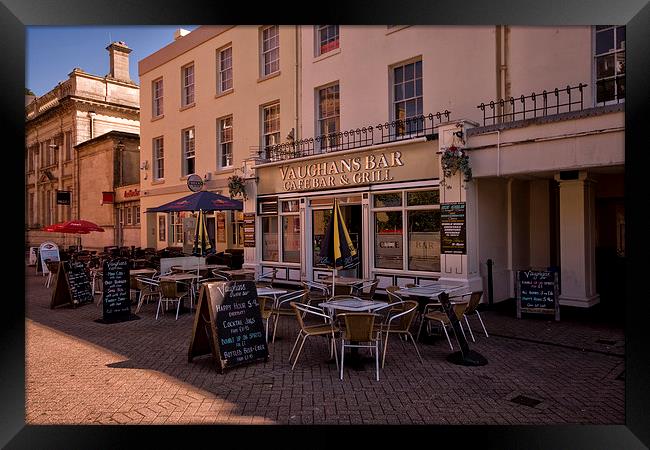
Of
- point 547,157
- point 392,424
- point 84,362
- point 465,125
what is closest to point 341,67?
point 465,125

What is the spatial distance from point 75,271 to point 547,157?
11.2 meters

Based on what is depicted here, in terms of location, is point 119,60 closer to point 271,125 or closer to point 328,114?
point 271,125

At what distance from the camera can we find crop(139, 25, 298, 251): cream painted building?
626 inches

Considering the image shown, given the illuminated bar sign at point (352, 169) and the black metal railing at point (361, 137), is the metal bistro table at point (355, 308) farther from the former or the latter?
the black metal railing at point (361, 137)

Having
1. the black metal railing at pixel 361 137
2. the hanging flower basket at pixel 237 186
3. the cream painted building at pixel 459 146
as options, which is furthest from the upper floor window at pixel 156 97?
the cream painted building at pixel 459 146

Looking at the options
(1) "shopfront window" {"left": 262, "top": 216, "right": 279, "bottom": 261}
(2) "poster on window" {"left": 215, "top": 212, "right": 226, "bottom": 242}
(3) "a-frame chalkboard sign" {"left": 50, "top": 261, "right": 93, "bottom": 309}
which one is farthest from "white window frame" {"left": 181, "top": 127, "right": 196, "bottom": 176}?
(3) "a-frame chalkboard sign" {"left": 50, "top": 261, "right": 93, "bottom": 309}

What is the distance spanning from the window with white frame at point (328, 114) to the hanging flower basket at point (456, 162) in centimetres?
461

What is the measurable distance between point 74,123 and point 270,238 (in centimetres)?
2107

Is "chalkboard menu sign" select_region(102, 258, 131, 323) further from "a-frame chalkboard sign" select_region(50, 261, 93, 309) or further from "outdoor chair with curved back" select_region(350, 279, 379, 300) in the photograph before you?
"outdoor chair with curved back" select_region(350, 279, 379, 300)

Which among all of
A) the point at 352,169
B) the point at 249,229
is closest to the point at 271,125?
the point at 249,229

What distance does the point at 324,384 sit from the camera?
5.65m

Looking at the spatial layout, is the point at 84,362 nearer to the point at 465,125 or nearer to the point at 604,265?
the point at 465,125
